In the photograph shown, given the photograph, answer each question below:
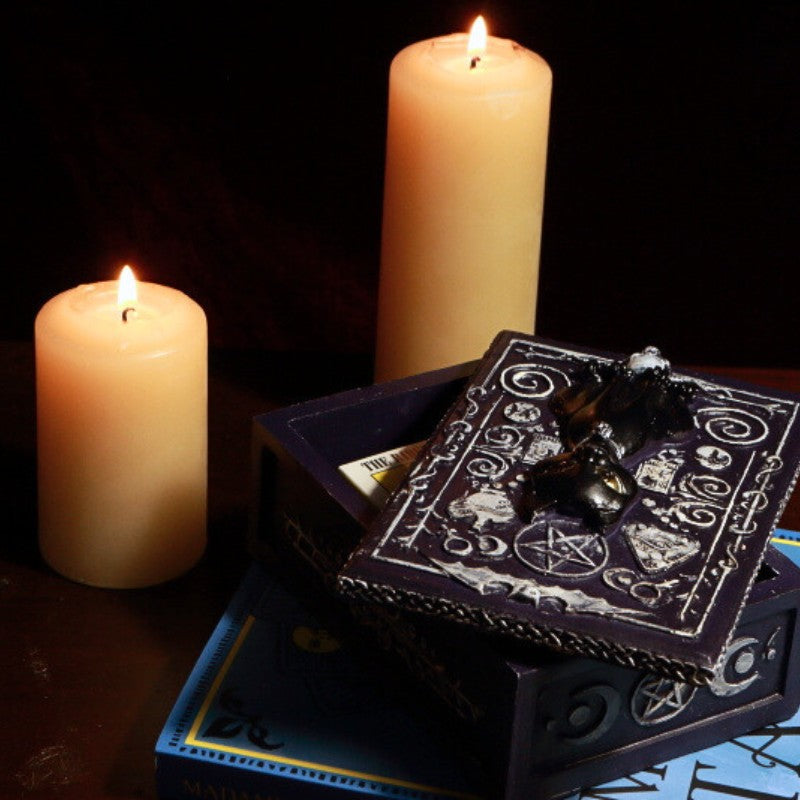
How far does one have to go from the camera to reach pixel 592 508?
2.55 feet

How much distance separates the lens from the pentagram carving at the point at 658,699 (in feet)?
2.51

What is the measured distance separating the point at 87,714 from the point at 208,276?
0.53 meters

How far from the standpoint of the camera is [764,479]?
823mm

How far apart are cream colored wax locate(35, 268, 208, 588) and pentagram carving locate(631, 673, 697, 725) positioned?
10.6 inches

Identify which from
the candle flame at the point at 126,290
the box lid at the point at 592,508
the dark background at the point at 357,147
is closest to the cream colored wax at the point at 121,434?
the candle flame at the point at 126,290

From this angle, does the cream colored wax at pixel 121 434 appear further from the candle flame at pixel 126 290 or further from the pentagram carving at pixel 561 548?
the pentagram carving at pixel 561 548

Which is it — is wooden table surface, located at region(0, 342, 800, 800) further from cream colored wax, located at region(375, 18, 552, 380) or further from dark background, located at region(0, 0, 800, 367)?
dark background, located at region(0, 0, 800, 367)

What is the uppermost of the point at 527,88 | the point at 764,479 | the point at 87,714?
the point at 527,88

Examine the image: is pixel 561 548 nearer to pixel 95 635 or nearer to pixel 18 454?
pixel 95 635

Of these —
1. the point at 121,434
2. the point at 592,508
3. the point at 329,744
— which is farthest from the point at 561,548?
the point at 121,434

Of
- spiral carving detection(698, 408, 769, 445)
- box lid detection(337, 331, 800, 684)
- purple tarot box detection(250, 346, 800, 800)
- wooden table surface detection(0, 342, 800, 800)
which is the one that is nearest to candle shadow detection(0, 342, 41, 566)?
wooden table surface detection(0, 342, 800, 800)

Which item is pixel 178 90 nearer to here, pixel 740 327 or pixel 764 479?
pixel 740 327

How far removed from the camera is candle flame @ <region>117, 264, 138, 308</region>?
2.90 feet

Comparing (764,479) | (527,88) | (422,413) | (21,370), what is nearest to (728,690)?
(764,479)
